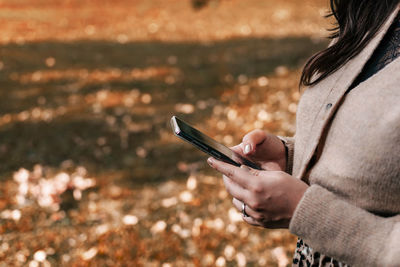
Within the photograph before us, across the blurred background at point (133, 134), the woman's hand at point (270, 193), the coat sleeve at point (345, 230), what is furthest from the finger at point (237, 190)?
the blurred background at point (133, 134)

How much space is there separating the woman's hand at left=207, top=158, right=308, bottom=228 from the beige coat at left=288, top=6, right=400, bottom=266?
0.04 m

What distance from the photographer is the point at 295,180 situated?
3.95 feet

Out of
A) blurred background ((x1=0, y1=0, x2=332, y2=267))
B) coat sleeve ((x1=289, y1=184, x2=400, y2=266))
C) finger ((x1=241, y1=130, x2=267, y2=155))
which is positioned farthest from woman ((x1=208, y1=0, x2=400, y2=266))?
blurred background ((x1=0, y1=0, x2=332, y2=267))

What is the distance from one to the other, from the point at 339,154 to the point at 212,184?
A: 3.12m

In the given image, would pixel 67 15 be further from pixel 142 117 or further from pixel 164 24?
pixel 142 117

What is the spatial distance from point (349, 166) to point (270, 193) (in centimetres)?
22

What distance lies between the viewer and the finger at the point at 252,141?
60.7 inches

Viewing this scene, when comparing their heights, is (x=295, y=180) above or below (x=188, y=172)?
above

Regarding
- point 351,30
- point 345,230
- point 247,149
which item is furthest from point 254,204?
point 351,30

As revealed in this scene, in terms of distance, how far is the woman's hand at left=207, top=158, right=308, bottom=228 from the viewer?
118 cm

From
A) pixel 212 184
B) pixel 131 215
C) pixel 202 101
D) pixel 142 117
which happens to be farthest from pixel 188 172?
pixel 202 101

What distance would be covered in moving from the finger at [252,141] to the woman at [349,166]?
0.19 metres

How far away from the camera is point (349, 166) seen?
1.16 meters

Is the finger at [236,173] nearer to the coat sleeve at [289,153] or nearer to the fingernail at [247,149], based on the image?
the fingernail at [247,149]
